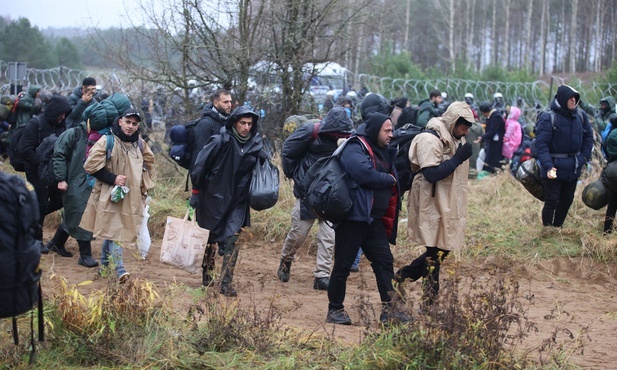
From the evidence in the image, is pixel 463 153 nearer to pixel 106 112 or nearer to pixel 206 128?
pixel 206 128

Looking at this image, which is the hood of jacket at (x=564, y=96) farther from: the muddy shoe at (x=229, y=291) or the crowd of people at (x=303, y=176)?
the muddy shoe at (x=229, y=291)

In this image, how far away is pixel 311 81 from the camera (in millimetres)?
13383

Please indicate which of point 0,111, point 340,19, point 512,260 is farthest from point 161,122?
point 512,260

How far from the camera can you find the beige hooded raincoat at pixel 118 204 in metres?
7.27

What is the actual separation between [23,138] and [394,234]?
4.73 m

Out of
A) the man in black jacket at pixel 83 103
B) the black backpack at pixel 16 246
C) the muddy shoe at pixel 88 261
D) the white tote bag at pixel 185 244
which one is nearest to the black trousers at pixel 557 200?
the white tote bag at pixel 185 244

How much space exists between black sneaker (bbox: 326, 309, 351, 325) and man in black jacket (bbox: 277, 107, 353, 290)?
1.37 meters

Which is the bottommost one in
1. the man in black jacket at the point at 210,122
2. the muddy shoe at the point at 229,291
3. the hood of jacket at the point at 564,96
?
the muddy shoe at the point at 229,291

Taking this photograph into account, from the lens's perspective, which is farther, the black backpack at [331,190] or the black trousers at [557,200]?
the black trousers at [557,200]

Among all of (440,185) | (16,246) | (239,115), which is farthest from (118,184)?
(16,246)

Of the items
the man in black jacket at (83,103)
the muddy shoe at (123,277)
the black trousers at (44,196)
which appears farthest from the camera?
the man in black jacket at (83,103)

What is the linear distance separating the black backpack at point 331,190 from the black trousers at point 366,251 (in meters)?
0.19

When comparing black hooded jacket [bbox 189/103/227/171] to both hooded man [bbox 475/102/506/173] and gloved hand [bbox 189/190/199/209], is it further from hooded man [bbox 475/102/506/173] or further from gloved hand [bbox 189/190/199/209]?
hooded man [bbox 475/102/506/173]

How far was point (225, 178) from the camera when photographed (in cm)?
714
